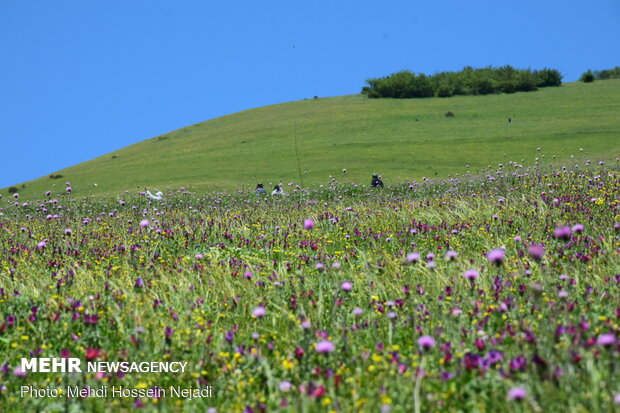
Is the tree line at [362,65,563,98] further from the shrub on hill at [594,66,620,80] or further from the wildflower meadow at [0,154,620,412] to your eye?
the wildflower meadow at [0,154,620,412]

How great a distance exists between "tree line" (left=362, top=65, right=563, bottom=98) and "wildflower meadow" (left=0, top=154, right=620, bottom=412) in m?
57.9

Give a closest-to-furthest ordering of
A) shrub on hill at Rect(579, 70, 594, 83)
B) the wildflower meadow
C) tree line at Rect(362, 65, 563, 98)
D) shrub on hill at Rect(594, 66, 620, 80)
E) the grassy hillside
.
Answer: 1. the wildflower meadow
2. the grassy hillside
3. tree line at Rect(362, 65, 563, 98)
4. shrub on hill at Rect(579, 70, 594, 83)
5. shrub on hill at Rect(594, 66, 620, 80)

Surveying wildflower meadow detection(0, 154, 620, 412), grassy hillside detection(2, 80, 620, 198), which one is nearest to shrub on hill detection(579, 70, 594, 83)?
grassy hillside detection(2, 80, 620, 198)

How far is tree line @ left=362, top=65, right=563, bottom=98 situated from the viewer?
63.1 metres

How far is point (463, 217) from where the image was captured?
30.8ft

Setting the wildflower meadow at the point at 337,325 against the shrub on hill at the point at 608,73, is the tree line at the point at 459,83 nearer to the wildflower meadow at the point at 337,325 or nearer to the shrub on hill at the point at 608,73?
the shrub on hill at the point at 608,73

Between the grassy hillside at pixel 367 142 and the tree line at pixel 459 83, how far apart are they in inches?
153

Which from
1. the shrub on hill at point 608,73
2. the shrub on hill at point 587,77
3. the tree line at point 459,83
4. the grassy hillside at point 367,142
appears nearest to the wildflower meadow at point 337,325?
the grassy hillside at point 367,142

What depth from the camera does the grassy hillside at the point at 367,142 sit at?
30.6 metres

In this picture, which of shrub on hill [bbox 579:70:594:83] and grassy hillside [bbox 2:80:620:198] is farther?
shrub on hill [bbox 579:70:594:83]

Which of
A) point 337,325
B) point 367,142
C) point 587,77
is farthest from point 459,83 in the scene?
point 337,325

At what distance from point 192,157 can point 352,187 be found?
2291cm

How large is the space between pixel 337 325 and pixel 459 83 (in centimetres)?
6419

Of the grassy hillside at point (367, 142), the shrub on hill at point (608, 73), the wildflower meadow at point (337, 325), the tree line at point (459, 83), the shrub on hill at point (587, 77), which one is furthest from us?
the shrub on hill at point (608, 73)
